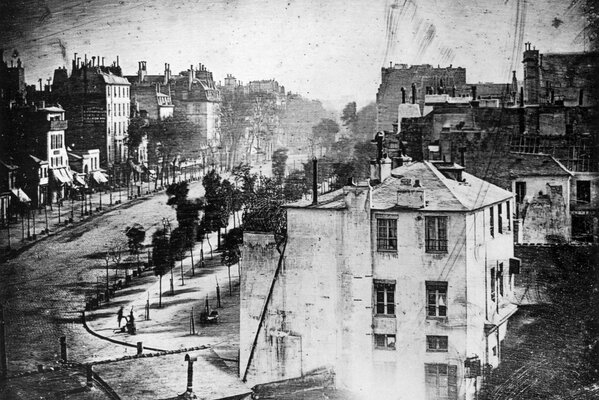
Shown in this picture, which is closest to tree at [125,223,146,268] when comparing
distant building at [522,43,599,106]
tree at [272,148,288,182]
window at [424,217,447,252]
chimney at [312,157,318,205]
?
tree at [272,148,288,182]

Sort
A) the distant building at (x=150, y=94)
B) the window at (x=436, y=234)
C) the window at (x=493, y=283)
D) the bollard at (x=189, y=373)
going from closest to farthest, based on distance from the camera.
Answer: the window at (x=436, y=234) < the bollard at (x=189, y=373) < the window at (x=493, y=283) < the distant building at (x=150, y=94)

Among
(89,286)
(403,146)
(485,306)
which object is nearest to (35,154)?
(89,286)

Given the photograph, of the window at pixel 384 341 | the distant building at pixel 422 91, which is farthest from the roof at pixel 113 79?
the window at pixel 384 341

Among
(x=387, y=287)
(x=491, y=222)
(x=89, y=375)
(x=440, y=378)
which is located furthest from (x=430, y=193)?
(x=89, y=375)

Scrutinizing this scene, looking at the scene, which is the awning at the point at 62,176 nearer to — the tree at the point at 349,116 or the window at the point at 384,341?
the tree at the point at 349,116

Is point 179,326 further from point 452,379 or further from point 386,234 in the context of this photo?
point 452,379

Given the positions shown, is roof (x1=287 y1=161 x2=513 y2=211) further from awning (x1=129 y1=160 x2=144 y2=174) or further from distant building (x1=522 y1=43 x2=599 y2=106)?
awning (x1=129 y1=160 x2=144 y2=174)

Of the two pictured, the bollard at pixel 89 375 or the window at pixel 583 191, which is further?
the window at pixel 583 191
